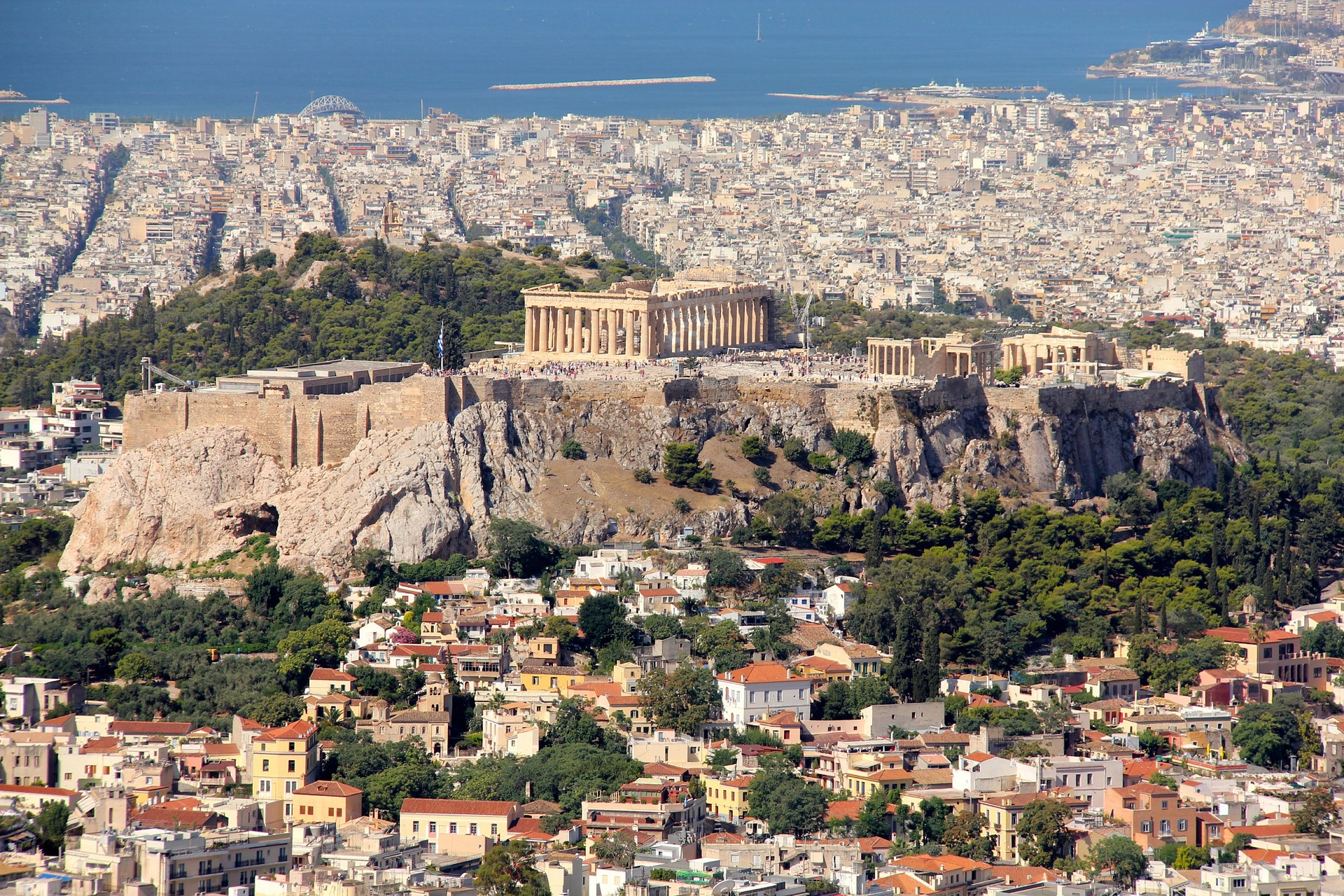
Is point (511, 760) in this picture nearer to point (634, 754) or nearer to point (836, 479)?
point (634, 754)

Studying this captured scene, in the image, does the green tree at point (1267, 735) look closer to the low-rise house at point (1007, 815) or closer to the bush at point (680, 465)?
the low-rise house at point (1007, 815)

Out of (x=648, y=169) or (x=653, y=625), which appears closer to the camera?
(x=653, y=625)

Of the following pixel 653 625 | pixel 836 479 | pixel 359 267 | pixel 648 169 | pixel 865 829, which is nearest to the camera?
pixel 865 829

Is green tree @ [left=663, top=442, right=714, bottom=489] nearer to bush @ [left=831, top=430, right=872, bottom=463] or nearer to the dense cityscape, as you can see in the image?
the dense cityscape

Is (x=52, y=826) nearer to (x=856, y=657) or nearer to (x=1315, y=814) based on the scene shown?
(x=856, y=657)

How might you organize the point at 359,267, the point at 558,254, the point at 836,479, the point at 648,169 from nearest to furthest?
the point at 836,479, the point at 359,267, the point at 558,254, the point at 648,169

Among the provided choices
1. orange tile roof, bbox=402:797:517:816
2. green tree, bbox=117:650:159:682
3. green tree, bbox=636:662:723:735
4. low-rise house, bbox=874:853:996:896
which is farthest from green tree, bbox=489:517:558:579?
low-rise house, bbox=874:853:996:896

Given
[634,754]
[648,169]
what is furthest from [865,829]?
[648,169]
